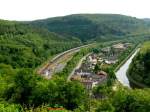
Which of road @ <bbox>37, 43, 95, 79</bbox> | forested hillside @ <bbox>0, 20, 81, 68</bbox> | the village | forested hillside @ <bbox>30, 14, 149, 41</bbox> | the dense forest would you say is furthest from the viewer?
forested hillside @ <bbox>30, 14, 149, 41</bbox>

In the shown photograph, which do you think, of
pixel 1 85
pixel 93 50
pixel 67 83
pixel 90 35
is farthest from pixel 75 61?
pixel 90 35

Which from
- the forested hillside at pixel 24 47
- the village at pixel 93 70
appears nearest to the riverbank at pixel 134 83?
the village at pixel 93 70

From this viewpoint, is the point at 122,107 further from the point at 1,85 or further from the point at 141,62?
the point at 141,62

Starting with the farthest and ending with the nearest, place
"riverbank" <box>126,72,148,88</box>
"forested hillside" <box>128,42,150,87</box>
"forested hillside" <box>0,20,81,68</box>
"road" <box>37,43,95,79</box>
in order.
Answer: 1. "forested hillside" <box>0,20,81,68</box>
2. "road" <box>37,43,95,79</box>
3. "forested hillside" <box>128,42,150,87</box>
4. "riverbank" <box>126,72,148,88</box>

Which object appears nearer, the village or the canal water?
the village

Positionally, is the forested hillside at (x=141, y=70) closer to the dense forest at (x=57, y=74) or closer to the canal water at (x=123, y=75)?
the dense forest at (x=57, y=74)

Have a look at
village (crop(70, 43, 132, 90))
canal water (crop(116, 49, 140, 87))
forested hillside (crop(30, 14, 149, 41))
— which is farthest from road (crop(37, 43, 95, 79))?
forested hillside (crop(30, 14, 149, 41))

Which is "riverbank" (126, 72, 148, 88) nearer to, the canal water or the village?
the canal water

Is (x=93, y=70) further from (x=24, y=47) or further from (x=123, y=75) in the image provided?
(x=24, y=47)

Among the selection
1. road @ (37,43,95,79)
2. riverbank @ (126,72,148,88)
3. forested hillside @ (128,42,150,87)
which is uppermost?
forested hillside @ (128,42,150,87)
